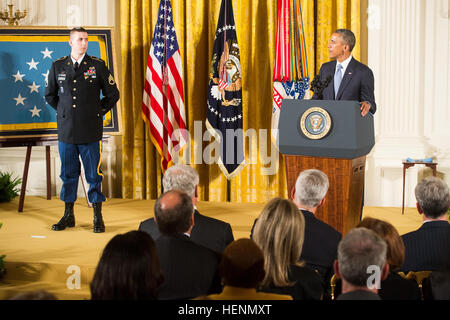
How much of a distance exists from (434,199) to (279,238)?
2.94 ft

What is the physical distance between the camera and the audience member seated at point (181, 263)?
2264 mm

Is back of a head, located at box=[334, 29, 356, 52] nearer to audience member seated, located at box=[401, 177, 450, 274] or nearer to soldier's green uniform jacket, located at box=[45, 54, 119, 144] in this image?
audience member seated, located at box=[401, 177, 450, 274]

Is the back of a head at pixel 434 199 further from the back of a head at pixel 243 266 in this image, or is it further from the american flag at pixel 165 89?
the american flag at pixel 165 89

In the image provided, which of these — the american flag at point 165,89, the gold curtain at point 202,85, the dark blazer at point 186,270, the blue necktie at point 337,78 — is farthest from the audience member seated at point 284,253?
the gold curtain at point 202,85

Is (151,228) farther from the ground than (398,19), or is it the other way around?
(398,19)

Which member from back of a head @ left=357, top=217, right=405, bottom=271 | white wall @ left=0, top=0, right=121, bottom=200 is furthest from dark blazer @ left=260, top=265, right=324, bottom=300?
white wall @ left=0, top=0, right=121, bottom=200

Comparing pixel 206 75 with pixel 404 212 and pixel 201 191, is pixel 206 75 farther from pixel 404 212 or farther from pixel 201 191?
pixel 404 212

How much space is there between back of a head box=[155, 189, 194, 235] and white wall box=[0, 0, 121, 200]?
Answer: 4.60 m

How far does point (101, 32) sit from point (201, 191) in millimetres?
2058

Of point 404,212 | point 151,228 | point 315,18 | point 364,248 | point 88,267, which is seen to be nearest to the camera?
point 364,248

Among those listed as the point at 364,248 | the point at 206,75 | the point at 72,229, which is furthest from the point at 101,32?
the point at 364,248

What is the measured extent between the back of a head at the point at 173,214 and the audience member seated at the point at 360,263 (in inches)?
27.0

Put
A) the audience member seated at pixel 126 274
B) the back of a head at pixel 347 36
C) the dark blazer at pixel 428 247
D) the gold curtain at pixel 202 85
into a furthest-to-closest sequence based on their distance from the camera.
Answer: the gold curtain at pixel 202 85 → the back of a head at pixel 347 36 → the dark blazer at pixel 428 247 → the audience member seated at pixel 126 274

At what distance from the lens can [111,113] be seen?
596 centimetres
